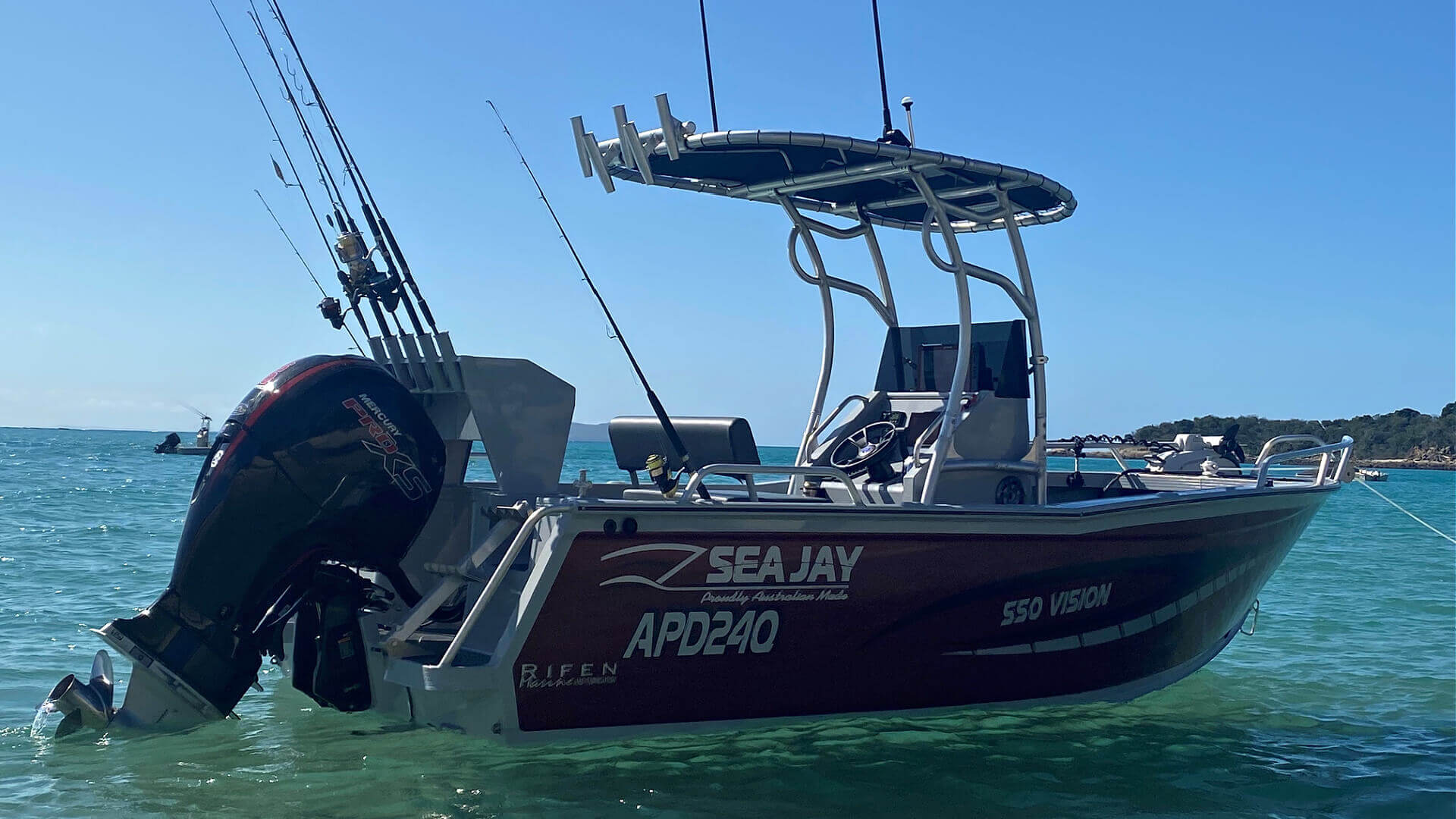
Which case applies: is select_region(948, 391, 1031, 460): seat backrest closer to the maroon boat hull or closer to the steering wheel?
the steering wheel

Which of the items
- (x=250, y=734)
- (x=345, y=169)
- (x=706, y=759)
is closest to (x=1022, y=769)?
(x=706, y=759)

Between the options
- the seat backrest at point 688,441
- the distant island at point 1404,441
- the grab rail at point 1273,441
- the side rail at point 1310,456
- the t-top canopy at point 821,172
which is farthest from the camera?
the distant island at point 1404,441

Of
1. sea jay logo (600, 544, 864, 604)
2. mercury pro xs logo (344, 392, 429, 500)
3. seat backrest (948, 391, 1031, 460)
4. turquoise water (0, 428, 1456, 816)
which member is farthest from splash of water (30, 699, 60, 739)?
seat backrest (948, 391, 1031, 460)

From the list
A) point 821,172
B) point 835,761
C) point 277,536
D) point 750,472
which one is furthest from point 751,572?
point 821,172

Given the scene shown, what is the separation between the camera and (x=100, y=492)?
29.8 meters

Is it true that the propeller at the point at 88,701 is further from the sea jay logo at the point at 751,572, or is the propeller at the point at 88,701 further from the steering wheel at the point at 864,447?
the steering wheel at the point at 864,447

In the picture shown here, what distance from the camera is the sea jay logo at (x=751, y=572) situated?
16.4ft

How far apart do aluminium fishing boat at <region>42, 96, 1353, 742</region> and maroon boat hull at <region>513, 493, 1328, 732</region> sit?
1 cm

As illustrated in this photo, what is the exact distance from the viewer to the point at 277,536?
4957mm

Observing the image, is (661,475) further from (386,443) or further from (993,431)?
(993,431)

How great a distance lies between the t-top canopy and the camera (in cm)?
607

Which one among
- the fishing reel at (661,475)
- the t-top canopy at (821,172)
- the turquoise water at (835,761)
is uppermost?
the t-top canopy at (821,172)

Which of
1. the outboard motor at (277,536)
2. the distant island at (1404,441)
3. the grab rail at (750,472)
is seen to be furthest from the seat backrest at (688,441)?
the distant island at (1404,441)

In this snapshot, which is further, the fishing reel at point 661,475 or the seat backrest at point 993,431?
the seat backrest at point 993,431
